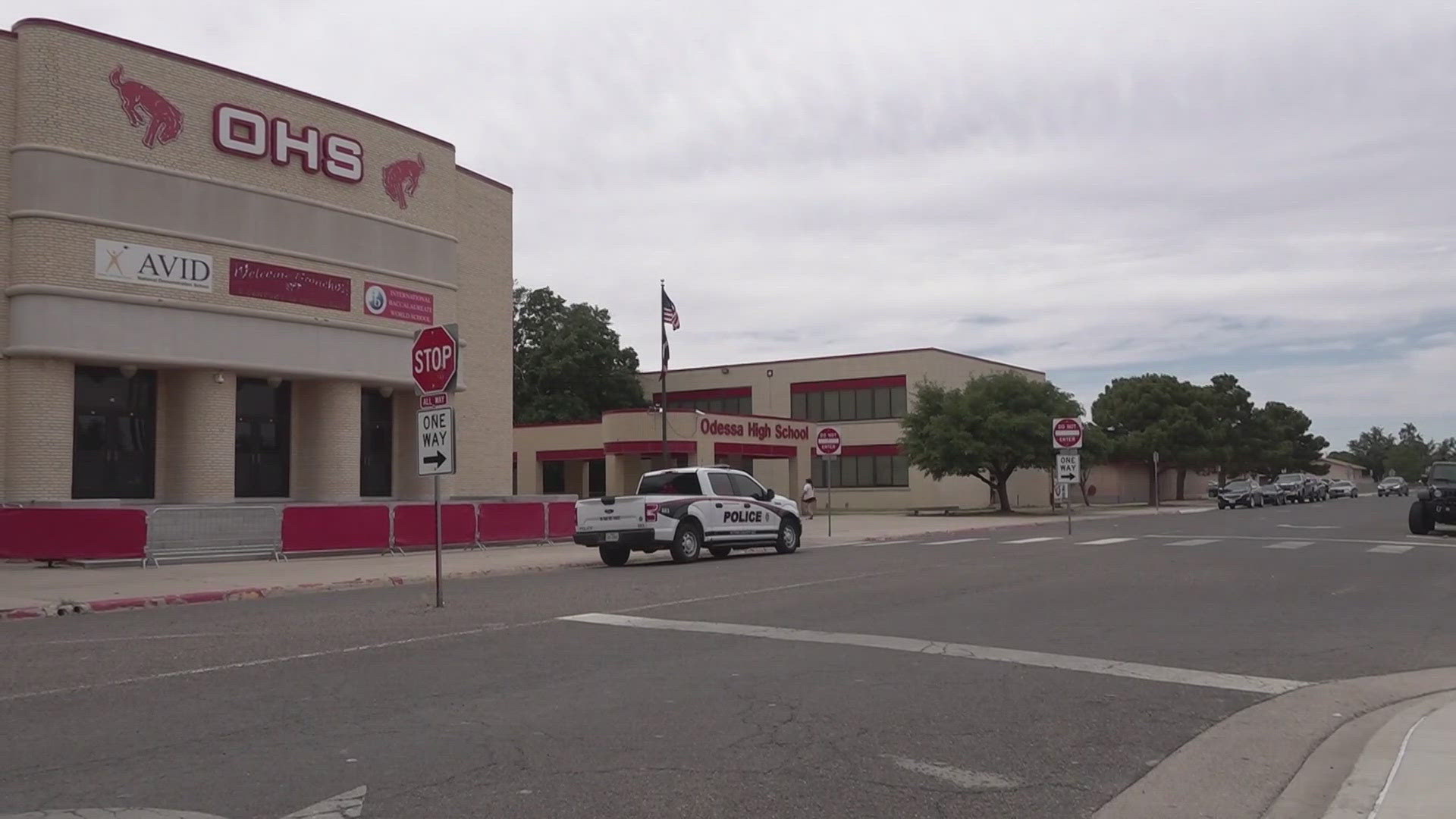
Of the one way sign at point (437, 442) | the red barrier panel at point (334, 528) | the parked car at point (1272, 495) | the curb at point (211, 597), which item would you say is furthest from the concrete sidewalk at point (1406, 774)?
the parked car at point (1272, 495)

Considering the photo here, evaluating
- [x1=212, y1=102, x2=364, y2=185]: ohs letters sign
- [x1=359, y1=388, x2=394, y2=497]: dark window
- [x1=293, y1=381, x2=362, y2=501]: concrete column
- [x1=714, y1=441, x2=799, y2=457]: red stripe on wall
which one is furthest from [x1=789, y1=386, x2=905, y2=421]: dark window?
[x1=212, y1=102, x2=364, y2=185]: ohs letters sign

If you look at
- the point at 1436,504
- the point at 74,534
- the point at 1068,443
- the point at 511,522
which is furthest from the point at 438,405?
the point at 1436,504

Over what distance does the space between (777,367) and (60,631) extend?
54.8 m

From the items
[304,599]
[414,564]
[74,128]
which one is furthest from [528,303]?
[304,599]

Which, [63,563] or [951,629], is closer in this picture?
[951,629]

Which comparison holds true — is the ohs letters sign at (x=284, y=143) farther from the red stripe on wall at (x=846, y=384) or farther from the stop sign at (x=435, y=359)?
the red stripe on wall at (x=846, y=384)

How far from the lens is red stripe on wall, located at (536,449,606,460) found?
184 ft

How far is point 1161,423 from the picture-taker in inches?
2928

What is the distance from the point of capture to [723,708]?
7.80 meters

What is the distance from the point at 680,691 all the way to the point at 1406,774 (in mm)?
4511

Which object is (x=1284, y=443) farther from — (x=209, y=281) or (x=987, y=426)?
(x=209, y=281)

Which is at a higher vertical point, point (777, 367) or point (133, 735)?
point (777, 367)

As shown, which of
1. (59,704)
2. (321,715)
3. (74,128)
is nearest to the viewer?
(321,715)

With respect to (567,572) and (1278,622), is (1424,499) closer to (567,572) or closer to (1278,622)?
(1278,622)
